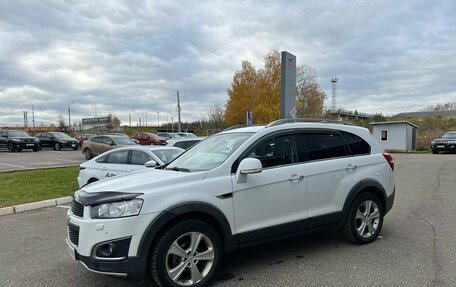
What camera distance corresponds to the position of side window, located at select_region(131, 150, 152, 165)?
30.3ft

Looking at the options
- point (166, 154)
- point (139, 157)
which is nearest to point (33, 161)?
point (139, 157)

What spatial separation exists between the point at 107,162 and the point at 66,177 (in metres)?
3.79

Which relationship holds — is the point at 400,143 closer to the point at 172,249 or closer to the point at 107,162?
the point at 107,162

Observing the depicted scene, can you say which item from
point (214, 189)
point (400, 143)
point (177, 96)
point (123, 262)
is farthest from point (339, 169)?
point (177, 96)

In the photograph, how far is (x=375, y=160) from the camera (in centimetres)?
554

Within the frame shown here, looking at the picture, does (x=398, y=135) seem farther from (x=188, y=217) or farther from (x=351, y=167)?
(x=188, y=217)

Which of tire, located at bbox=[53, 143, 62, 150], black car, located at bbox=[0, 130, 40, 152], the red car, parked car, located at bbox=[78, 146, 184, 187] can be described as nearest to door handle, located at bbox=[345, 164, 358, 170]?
parked car, located at bbox=[78, 146, 184, 187]

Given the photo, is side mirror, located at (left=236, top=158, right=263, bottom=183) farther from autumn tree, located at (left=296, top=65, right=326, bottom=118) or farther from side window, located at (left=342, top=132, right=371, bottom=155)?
autumn tree, located at (left=296, top=65, right=326, bottom=118)

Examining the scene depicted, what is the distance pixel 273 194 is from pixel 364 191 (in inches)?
66.1

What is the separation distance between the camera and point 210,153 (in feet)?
15.5

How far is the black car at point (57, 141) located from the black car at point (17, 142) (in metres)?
1.67

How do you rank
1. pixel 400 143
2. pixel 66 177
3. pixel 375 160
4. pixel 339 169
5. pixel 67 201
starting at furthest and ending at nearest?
pixel 400 143 < pixel 66 177 < pixel 67 201 < pixel 375 160 < pixel 339 169

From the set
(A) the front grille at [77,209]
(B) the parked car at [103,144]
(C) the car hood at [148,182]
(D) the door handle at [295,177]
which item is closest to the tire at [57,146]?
(B) the parked car at [103,144]

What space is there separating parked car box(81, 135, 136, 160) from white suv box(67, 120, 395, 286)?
55.1ft
